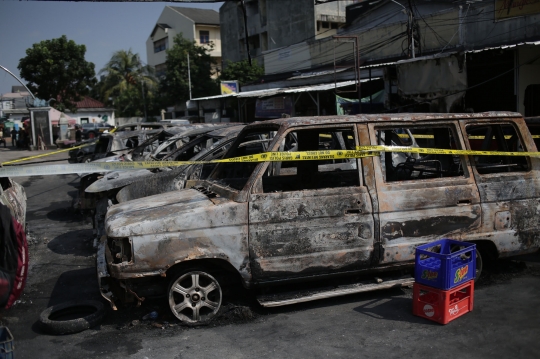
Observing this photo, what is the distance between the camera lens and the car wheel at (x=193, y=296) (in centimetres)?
468

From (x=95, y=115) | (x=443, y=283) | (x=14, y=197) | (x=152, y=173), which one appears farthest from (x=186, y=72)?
(x=443, y=283)

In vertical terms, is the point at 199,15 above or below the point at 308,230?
above

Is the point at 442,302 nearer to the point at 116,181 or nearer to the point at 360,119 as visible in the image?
the point at 360,119

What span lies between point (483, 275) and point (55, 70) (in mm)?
40566

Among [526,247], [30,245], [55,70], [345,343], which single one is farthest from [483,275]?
[55,70]

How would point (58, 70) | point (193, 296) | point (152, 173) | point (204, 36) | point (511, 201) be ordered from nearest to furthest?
point (193, 296) → point (511, 201) → point (152, 173) → point (58, 70) → point (204, 36)

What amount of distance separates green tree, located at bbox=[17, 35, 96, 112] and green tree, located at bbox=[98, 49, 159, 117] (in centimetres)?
539

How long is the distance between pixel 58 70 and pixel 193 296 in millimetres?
40201

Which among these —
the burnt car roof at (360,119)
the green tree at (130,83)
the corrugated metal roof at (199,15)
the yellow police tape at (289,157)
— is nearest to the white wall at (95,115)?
the green tree at (130,83)

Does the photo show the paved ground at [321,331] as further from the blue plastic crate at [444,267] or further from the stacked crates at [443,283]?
the blue plastic crate at [444,267]

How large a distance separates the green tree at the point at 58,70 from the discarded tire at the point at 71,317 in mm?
39025

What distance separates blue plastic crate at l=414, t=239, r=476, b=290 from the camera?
14.7 ft

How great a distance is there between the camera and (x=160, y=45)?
61781 mm

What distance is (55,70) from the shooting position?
40.0 meters
